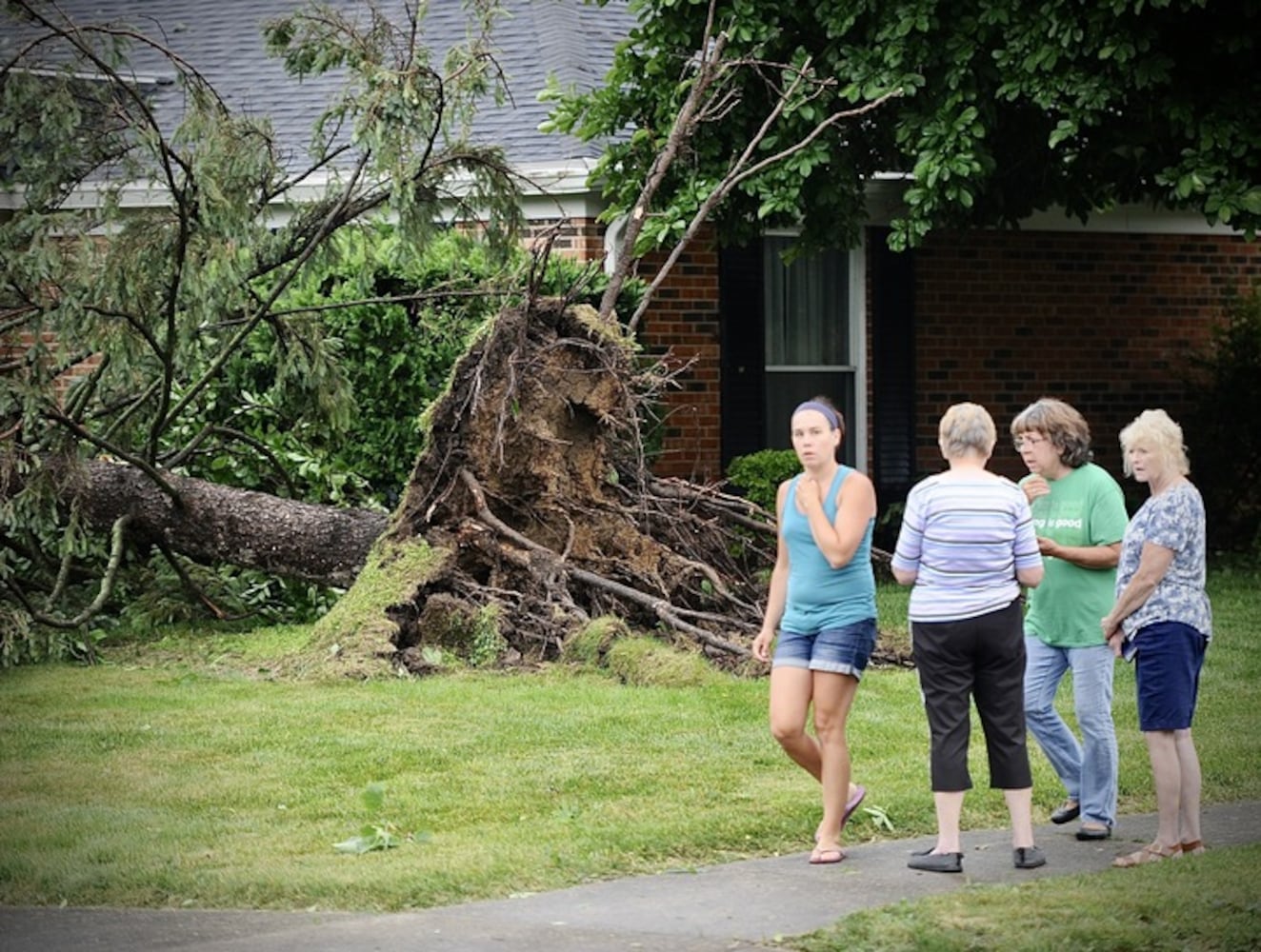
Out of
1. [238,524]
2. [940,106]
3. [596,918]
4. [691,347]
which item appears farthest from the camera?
[691,347]

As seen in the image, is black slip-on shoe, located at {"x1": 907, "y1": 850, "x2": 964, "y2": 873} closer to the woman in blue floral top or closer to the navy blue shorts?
the woman in blue floral top

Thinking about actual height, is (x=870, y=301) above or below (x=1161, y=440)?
above

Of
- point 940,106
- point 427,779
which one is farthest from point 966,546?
point 940,106

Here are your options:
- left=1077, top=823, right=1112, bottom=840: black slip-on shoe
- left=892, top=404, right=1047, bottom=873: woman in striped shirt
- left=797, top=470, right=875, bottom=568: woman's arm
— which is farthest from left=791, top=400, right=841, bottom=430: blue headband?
left=1077, top=823, right=1112, bottom=840: black slip-on shoe

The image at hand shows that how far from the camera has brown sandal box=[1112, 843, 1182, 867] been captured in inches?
259

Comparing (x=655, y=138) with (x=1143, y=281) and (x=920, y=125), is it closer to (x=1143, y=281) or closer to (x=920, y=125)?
(x=920, y=125)

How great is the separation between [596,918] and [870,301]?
12.7 metres

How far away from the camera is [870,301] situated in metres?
18.0

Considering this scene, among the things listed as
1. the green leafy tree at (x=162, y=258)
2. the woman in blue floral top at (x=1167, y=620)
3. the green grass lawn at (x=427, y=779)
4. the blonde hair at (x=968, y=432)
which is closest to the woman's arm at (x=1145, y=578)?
the woman in blue floral top at (x=1167, y=620)

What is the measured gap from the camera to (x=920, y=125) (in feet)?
46.6

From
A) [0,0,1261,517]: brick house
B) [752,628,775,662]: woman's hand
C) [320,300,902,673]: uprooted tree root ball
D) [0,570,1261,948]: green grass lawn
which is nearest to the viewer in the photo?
[0,570,1261,948]: green grass lawn

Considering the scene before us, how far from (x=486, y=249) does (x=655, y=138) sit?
2916 mm

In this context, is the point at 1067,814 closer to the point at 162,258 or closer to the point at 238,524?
the point at 162,258

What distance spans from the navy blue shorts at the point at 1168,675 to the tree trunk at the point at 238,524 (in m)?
6.36
